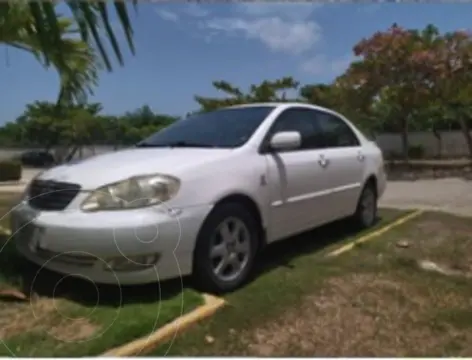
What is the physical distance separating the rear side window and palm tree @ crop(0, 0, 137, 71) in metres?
1.10

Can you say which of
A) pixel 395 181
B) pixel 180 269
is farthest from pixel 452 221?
pixel 180 269

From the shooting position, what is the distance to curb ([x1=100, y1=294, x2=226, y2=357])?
198 centimetres

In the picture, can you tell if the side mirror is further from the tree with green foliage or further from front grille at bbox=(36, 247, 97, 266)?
front grille at bbox=(36, 247, 97, 266)

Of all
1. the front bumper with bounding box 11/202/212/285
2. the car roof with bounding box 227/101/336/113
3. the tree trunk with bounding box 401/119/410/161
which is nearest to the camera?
the front bumper with bounding box 11/202/212/285

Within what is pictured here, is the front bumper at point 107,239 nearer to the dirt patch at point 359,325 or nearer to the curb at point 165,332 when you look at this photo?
the curb at point 165,332

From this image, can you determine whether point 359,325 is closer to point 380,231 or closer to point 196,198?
point 380,231

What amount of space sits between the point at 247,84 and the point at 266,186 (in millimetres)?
481

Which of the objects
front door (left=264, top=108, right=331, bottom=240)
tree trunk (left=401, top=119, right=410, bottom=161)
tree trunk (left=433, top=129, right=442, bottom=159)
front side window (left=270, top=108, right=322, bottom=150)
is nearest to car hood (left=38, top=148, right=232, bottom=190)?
front door (left=264, top=108, right=331, bottom=240)

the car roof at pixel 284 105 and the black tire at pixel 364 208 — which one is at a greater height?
the car roof at pixel 284 105

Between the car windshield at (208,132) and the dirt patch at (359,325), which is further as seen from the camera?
the car windshield at (208,132)

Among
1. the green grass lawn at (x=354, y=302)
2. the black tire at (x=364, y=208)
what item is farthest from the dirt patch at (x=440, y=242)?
the black tire at (x=364, y=208)

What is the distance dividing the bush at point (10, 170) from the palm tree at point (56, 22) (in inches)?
18.4

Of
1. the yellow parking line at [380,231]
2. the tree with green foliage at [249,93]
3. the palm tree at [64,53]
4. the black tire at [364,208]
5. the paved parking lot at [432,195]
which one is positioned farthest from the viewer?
the black tire at [364,208]

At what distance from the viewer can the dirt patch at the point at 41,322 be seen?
2.00 metres
